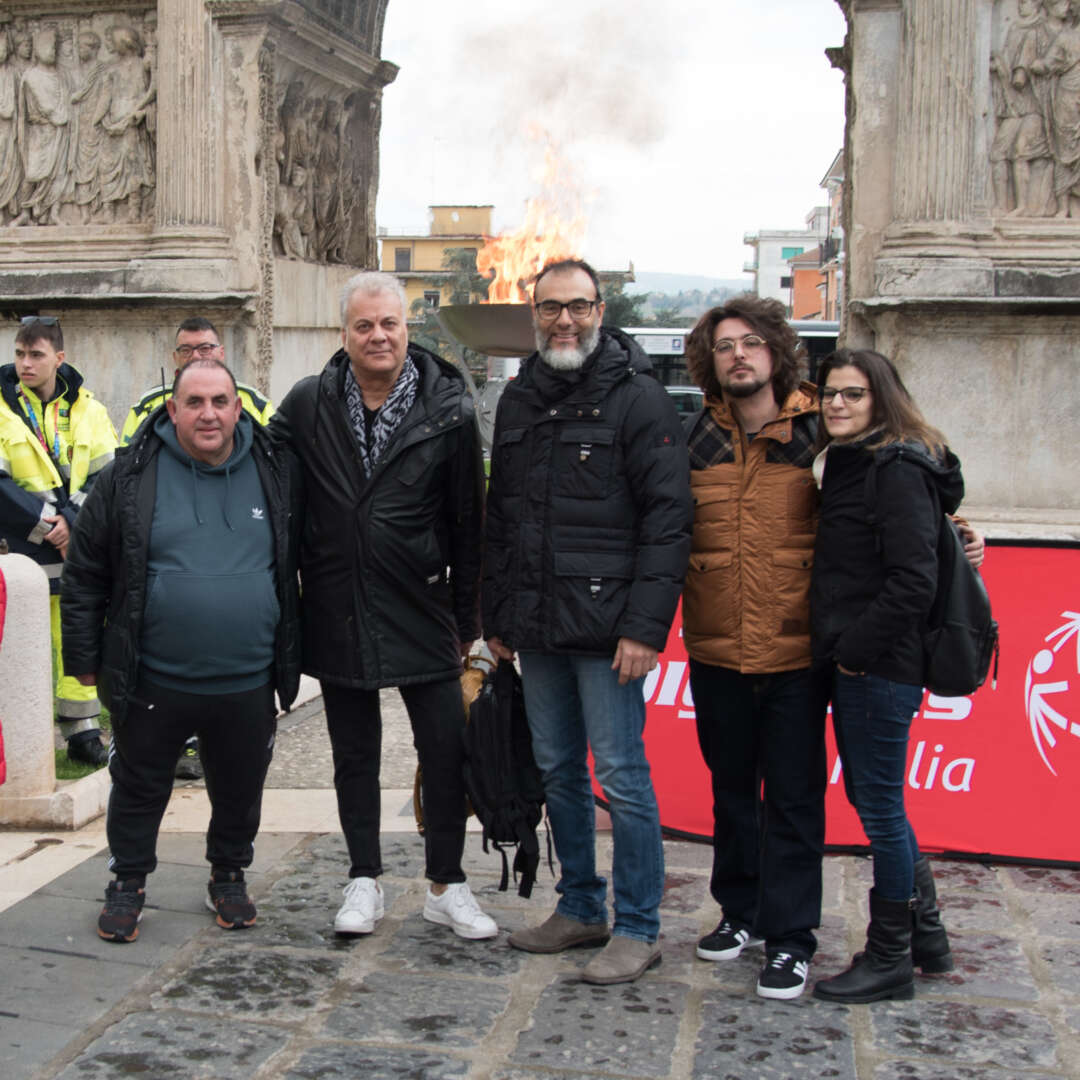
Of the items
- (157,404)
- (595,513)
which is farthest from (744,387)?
(157,404)

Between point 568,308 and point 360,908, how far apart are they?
2.00 metres

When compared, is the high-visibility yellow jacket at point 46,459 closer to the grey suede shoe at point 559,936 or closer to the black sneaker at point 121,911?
the black sneaker at point 121,911

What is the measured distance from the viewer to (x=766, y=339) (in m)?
4.14

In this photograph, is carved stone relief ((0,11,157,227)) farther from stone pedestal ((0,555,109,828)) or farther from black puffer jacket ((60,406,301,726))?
black puffer jacket ((60,406,301,726))

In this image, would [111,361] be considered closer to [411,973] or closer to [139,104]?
[139,104]

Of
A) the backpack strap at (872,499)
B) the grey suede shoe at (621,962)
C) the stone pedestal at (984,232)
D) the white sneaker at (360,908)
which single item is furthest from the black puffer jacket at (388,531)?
the stone pedestal at (984,232)

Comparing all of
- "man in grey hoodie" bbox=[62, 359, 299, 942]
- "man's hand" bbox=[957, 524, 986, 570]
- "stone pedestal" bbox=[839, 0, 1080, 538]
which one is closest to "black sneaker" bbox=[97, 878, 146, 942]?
"man in grey hoodie" bbox=[62, 359, 299, 942]

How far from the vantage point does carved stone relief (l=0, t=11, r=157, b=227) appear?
10812 millimetres

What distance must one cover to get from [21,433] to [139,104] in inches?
207

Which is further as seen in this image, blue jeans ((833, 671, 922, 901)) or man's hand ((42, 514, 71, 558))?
man's hand ((42, 514, 71, 558))

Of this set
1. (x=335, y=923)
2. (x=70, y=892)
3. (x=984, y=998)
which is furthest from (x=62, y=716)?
(x=984, y=998)

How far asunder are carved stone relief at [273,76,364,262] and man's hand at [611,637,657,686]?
782 centimetres

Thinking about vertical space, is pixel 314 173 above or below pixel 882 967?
above

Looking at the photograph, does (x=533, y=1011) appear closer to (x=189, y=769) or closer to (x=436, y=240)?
(x=189, y=769)
